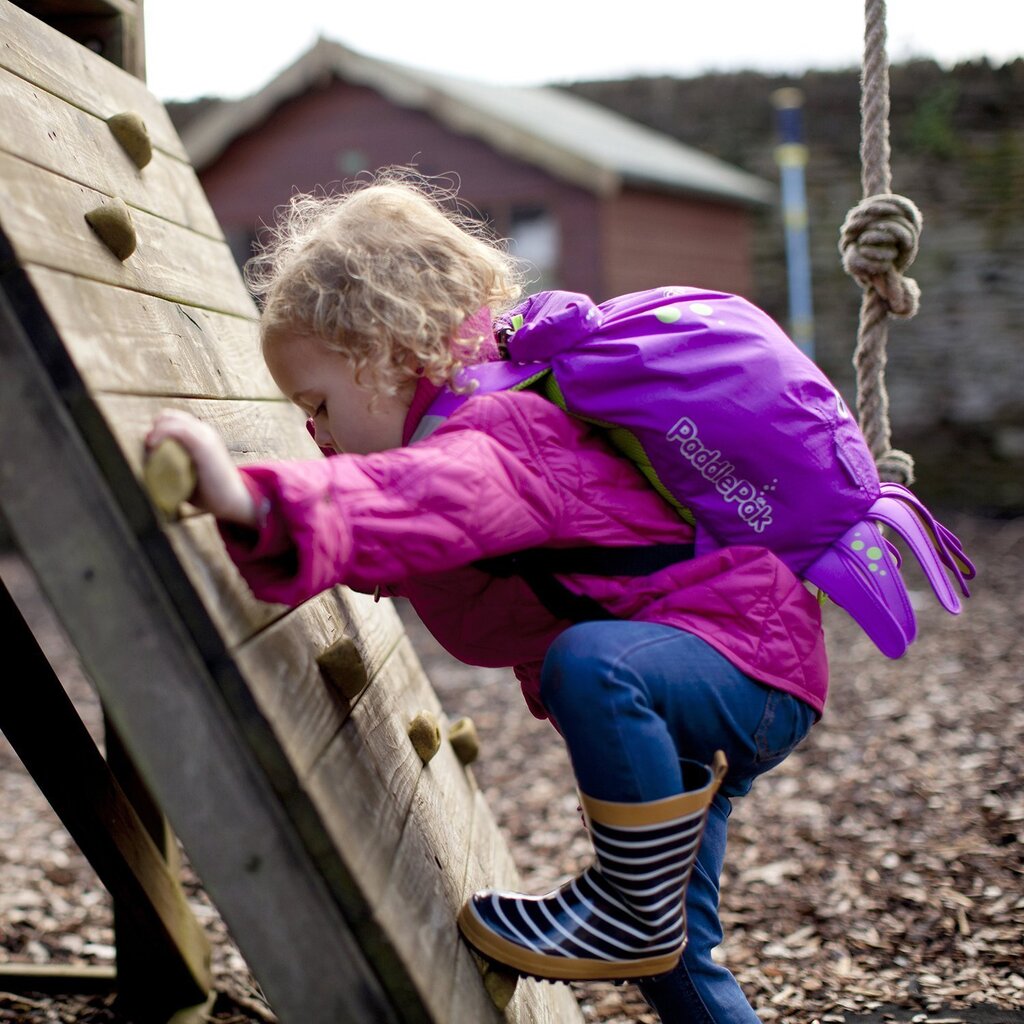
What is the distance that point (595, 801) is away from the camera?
63.8 inches

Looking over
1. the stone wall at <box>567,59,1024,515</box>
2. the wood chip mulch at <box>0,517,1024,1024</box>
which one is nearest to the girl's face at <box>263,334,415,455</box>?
the wood chip mulch at <box>0,517,1024,1024</box>

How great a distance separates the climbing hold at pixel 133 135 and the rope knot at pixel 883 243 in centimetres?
141

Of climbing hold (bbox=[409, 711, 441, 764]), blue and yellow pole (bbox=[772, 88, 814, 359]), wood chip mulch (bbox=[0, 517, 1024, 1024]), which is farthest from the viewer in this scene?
blue and yellow pole (bbox=[772, 88, 814, 359])

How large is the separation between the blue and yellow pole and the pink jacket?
10.6m

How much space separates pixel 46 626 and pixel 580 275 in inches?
224

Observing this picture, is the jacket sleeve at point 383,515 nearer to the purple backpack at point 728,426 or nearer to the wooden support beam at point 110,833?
the purple backpack at point 728,426

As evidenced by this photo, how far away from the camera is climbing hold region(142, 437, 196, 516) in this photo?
127cm

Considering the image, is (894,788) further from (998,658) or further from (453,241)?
(453,241)

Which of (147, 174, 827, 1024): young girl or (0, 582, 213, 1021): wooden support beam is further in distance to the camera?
(0, 582, 213, 1021): wooden support beam

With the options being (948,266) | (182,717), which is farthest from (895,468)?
(948,266)

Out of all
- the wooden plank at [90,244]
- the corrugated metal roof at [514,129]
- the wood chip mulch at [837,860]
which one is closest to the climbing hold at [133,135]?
the wooden plank at [90,244]

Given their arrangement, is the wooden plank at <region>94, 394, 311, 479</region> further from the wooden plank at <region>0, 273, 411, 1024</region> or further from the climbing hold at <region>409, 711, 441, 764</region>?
the climbing hold at <region>409, 711, 441, 764</region>

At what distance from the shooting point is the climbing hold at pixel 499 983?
5.63ft

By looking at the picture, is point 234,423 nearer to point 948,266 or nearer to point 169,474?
point 169,474
